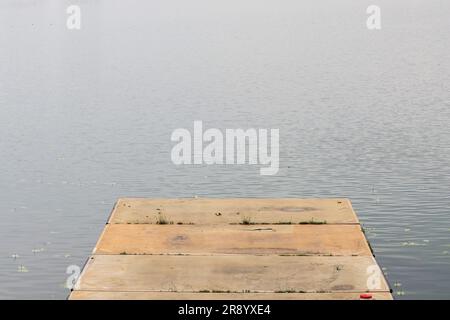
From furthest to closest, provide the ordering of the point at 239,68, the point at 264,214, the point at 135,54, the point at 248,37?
the point at 248,37 → the point at 135,54 → the point at 239,68 → the point at 264,214

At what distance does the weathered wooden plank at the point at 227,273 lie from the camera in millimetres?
19531

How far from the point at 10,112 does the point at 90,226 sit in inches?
865

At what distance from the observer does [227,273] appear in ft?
67.1

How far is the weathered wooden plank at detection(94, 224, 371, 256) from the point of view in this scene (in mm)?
22141

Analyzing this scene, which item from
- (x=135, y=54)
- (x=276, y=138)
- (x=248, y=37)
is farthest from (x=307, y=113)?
Result: (x=248, y=37)

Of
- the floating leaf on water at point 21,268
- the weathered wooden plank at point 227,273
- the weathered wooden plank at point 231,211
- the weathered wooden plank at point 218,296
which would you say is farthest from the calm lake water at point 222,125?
the weathered wooden plank at point 218,296

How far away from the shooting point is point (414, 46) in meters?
76.6

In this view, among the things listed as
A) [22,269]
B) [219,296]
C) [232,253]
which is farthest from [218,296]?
[22,269]

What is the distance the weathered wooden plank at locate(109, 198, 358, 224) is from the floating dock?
2 centimetres

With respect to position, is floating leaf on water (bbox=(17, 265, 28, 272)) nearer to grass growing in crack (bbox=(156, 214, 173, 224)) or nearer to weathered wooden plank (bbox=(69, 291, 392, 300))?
grass growing in crack (bbox=(156, 214, 173, 224))

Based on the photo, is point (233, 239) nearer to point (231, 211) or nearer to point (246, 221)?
point (246, 221)

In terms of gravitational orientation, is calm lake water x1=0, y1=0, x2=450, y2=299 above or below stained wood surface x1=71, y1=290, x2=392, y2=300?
below

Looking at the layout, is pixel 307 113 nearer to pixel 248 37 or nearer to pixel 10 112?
pixel 10 112

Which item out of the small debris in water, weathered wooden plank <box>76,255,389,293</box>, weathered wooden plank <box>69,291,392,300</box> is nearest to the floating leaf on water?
the small debris in water
